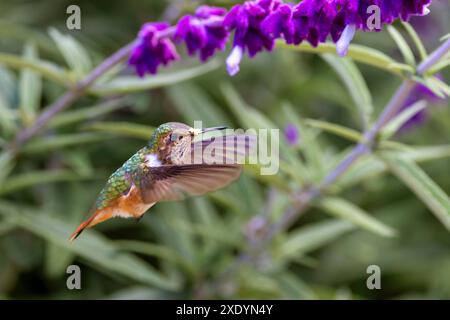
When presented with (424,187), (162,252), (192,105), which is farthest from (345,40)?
(192,105)

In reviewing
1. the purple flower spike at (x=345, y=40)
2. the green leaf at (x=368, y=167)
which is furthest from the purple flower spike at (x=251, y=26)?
the green leaf at (x=368, y=167)

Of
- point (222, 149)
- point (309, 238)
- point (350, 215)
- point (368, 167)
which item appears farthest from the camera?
point (309, 238)

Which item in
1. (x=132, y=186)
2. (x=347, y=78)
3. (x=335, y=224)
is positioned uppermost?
(x=347, y=78)

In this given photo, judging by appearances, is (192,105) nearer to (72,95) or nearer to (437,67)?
(72,95)
